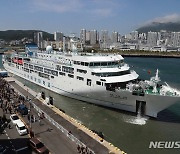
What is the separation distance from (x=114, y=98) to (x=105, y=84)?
229 centimetres

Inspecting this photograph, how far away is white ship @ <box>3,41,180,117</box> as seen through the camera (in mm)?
28094

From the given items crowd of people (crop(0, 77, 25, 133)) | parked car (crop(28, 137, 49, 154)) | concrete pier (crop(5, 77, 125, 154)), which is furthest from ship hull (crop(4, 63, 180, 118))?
parked car (crop(28, 137, 49, 154))

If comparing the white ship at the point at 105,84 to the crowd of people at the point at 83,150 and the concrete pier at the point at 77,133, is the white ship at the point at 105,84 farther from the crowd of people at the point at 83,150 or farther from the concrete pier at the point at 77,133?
the crowd of people at the point at 83,150

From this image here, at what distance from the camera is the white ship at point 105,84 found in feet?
92.2

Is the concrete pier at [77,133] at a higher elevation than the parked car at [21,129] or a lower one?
lower

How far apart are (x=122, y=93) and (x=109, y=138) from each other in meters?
7.02

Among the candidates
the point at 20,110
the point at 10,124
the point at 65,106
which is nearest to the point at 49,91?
the point at 65,106

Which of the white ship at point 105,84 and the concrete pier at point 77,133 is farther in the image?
the white ship at point 105,84

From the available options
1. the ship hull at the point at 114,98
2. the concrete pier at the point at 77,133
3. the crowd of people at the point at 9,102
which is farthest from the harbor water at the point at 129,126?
the crowd of people at the point at 9,102

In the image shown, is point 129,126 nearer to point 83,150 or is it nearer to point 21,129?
point 83,150

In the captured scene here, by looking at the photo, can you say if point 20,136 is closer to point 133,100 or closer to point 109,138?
point 109,138

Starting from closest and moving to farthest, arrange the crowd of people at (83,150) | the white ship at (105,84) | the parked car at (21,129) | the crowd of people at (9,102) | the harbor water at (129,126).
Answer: the crowd of people at (83,150) → the parked car at (21,129) → the harbor water at (129,126) → the crowd of people at (9,102) → the white ship at (105,84)

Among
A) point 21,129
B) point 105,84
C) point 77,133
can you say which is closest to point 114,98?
point 105,84

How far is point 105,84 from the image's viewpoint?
30.7 meters
